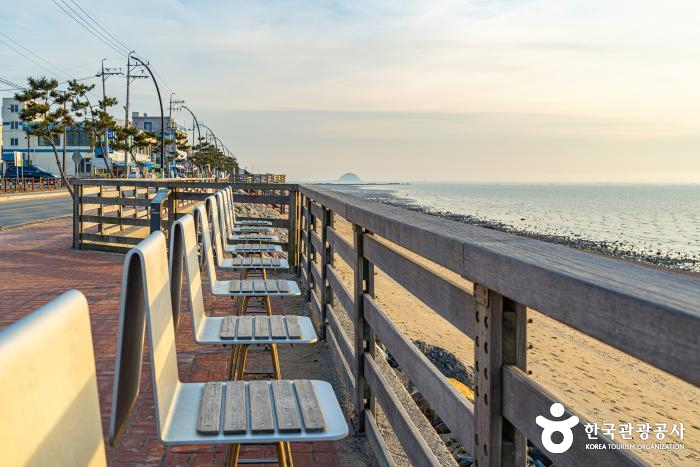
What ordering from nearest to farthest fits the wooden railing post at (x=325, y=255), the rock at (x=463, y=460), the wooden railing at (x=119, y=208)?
the rock at (x=463, y=460)
the wooden railing post at (x=325, y=255)
the wooden railing at (x=119, y=208)

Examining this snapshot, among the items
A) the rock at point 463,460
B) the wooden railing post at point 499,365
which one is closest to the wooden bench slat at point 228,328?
the wooden railing post at point 499,365

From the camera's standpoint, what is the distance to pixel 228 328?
341cm

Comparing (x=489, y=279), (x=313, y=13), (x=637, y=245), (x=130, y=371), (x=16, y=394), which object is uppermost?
(x=313, y=13)

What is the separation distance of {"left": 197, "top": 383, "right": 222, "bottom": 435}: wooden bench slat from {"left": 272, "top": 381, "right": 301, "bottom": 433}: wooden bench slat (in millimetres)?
201

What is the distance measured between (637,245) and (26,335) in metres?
43.9

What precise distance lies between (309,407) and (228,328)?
110 centimetres

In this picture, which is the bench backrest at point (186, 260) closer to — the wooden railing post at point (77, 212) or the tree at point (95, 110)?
the wooden railing post at point (77, 212)

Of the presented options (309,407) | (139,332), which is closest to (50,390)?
(139,332)

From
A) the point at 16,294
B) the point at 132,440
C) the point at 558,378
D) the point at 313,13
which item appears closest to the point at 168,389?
the point at 132,440

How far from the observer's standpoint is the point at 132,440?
12.7ft

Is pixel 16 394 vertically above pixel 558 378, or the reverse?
pixel 16 394

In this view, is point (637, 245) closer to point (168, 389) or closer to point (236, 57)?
point (236, 57)

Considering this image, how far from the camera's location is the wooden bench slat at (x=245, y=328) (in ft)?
10.7

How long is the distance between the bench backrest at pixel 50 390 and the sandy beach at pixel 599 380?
20.1 feet
